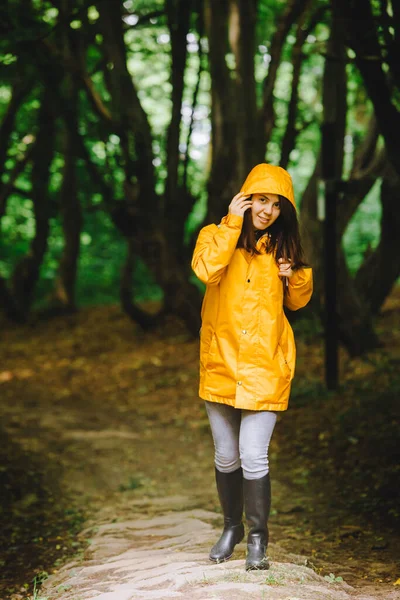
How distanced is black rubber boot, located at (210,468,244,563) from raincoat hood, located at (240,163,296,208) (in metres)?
1.50

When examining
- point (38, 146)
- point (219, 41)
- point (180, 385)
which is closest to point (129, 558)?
point (180, 385)

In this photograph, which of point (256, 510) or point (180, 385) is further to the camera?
point (180, 385)

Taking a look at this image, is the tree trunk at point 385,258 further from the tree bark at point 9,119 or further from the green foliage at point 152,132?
the tree bark at point 9,119

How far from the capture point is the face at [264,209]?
3924mm

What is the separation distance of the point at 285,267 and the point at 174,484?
3565mm

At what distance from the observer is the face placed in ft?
12.9

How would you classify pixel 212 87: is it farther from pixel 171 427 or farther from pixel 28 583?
pixel 28 583

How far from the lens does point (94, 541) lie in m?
5.23

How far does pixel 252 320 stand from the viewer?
3.81m

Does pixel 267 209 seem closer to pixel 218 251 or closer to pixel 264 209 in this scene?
pixel 264 209

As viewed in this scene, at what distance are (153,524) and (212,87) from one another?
6638 mm

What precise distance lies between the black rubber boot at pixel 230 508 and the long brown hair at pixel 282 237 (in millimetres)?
1200

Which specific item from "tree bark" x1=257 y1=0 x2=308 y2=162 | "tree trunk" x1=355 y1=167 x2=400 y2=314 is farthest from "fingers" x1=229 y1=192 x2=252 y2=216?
"tree bark" x1=257 y1=0 x2=308 y2=162

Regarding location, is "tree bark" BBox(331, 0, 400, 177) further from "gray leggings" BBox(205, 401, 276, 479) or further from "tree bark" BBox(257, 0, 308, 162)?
"tree bark" BBox(257, 0, 308, 162)
